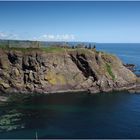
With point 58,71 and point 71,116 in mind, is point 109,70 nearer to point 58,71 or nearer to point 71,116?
point 58,71

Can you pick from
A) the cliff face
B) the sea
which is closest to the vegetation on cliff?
the cliff face

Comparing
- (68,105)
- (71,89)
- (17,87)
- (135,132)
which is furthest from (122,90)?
(135,132)

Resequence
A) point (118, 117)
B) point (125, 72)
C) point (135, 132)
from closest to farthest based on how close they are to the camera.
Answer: point (135, 132), point (118, 117), point (125, 72)

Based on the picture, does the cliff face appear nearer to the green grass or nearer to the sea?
the green grass

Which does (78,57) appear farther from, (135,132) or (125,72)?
(135,132)

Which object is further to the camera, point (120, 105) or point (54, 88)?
point (54, 88)

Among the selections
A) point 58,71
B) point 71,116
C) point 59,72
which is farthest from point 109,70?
point 71,116

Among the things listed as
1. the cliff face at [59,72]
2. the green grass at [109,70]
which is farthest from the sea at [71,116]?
the green grass at [109,70]
